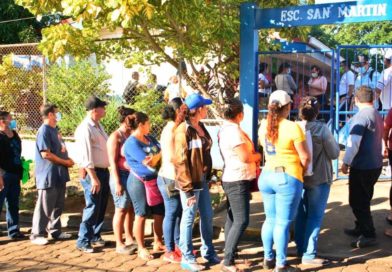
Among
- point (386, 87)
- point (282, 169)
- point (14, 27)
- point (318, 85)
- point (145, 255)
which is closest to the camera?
point (282, 169)

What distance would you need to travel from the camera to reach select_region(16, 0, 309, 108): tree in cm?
654

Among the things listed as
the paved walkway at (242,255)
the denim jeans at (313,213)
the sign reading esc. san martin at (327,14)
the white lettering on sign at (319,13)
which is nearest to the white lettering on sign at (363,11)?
the sign reading esc. san martin at (327,14)

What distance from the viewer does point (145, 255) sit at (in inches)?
228

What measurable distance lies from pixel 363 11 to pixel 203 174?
3289mm

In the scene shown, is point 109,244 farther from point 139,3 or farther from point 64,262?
point 139,3

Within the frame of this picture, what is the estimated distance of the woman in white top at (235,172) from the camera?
5184mm

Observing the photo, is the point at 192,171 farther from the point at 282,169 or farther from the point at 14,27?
the point at 14,27

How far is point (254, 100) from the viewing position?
26.4 ft

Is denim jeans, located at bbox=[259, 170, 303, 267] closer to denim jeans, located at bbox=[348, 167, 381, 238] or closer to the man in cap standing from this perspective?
denim jeans, located at bbox=[348, 167, 381, 238]

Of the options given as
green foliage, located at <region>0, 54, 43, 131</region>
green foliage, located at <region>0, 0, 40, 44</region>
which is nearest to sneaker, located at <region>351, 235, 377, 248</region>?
green foliage, located at <region>0, 54, 43, 131</region>

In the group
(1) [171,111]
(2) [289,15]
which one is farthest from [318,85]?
(1) [171,111]

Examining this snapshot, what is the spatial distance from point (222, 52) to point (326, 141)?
3999 millimetres

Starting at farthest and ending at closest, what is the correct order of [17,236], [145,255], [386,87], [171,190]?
[386,87] < [17,236] < [145,255] < [171,190]

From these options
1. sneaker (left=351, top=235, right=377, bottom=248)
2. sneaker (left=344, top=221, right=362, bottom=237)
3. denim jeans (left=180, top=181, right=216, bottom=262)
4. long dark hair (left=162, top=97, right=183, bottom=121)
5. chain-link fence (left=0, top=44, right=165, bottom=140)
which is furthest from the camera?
chain-link fence (left=0, top=44, right=165, bottom=140)
